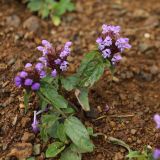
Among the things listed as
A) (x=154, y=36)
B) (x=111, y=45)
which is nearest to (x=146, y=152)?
(x=111, y=45)

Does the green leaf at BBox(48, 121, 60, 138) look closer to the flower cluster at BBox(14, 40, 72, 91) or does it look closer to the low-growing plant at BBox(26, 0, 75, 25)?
the flower cluster at BBox(14, 40, 72, 91)

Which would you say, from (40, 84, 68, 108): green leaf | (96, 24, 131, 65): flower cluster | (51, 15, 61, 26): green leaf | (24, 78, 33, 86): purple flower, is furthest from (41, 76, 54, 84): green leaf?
(51, 15, 61, 26): green leaf

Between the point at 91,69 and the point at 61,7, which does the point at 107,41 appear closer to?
the point at 91,69

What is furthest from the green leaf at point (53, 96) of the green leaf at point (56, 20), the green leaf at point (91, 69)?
the green leaf at point (56, 20)

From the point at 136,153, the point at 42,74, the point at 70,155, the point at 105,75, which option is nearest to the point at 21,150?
the point at 70,155

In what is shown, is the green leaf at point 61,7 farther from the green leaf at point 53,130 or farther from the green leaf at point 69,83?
the green leaf at point 53,130

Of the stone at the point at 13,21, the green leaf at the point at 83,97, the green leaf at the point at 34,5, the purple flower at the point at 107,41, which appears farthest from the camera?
the green leaf at the point at 34,5
